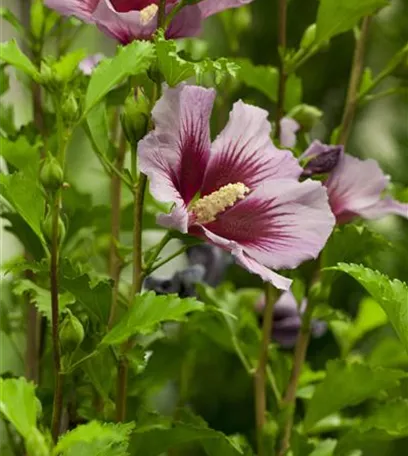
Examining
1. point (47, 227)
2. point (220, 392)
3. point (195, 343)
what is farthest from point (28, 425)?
point (220, 392)

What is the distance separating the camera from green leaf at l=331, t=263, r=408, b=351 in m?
0.39

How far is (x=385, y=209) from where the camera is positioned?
1.65 feet

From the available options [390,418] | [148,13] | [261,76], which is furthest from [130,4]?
[390,418]

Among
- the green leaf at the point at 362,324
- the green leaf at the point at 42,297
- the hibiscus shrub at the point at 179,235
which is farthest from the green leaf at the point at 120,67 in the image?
the green leaf at the point at 362,324

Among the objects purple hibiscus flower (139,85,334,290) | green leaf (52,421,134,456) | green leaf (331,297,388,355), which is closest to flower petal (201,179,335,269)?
purple hibiscus flower (139,85,334,290)

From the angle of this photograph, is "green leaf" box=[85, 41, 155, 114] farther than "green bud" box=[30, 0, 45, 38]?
No

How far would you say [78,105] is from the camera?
0.40 meters

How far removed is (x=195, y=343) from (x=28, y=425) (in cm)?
30

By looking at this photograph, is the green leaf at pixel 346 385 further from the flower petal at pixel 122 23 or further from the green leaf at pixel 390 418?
the flower petal at pixel 122 23

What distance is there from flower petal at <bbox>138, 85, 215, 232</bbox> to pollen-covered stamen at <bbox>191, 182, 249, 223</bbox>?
1 centimetres

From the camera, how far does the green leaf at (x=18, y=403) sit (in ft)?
1.10

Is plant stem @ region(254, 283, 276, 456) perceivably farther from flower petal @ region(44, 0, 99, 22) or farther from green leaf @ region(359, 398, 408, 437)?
flower petal @ region(44, 0, 99, 22)

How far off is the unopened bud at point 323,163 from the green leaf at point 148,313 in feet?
0.40

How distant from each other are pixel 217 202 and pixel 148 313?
0.07 m
